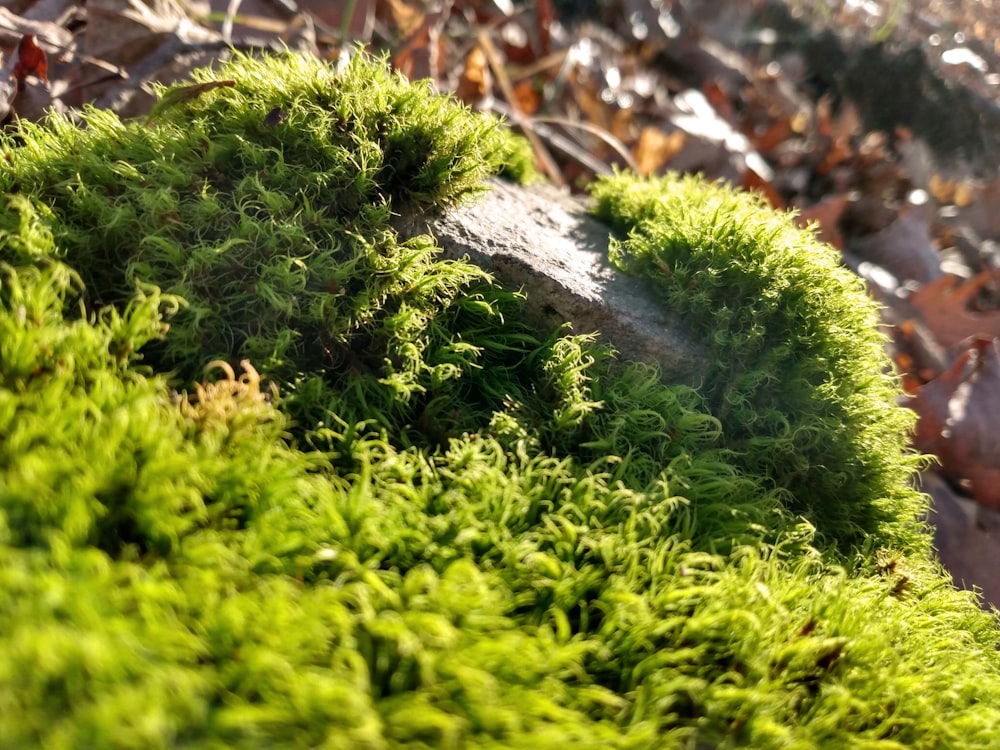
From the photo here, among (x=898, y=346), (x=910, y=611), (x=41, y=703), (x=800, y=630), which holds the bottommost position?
(x=41, y=703)

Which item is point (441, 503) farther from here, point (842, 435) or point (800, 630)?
point (842, 435)

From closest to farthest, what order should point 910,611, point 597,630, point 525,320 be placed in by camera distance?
point 597,630 → point 910,611 → point 525,320

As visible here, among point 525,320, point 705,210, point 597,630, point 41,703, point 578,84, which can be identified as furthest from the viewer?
point 578,84

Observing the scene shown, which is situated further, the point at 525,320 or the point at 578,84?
the point at 578,84

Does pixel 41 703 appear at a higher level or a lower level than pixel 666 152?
lower

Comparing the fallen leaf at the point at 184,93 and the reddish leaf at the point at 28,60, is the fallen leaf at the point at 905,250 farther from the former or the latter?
the reddish leaf at the point at 28,60

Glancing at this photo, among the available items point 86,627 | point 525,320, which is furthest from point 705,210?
point 86,627

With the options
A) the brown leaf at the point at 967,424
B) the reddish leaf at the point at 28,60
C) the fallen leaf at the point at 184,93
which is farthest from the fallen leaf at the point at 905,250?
the reddish leaf at the point at 28,60

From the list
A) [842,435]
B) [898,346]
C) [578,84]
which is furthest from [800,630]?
[578,84]

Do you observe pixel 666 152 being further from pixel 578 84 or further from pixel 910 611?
pixel 910 611

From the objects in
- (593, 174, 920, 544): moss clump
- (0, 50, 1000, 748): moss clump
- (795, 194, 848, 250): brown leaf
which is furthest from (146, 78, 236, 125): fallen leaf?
(795, 194, 848, 250): brown leaf
